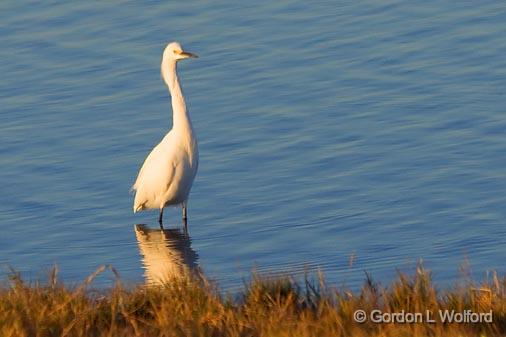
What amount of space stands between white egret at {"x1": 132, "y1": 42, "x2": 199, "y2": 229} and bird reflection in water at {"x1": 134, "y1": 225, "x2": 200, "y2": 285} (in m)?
0.28

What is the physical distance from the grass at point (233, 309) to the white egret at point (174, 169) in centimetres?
480

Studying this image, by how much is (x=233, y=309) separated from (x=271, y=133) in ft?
24.2

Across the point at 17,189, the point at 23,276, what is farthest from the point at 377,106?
the point at 23,276

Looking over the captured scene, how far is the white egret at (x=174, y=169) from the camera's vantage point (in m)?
12.8

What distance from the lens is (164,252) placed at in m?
12.2

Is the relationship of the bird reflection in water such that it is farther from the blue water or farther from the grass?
the grass

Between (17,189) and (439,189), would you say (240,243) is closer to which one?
(439,189)

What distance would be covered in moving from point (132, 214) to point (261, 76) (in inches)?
152

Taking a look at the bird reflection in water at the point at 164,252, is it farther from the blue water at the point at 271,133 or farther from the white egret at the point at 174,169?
the white egret at the point at 174,169

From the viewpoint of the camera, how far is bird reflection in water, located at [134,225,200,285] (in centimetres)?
1120

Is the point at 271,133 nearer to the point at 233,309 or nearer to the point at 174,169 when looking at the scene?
the point at 174,169

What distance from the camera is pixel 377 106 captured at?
15242 millimetres

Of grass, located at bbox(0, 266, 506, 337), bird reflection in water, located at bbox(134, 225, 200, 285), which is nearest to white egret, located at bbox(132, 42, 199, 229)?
bird reflection in water, located at bbox(134, 225, 200, 285)

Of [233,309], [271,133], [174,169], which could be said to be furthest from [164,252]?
[233,309]
